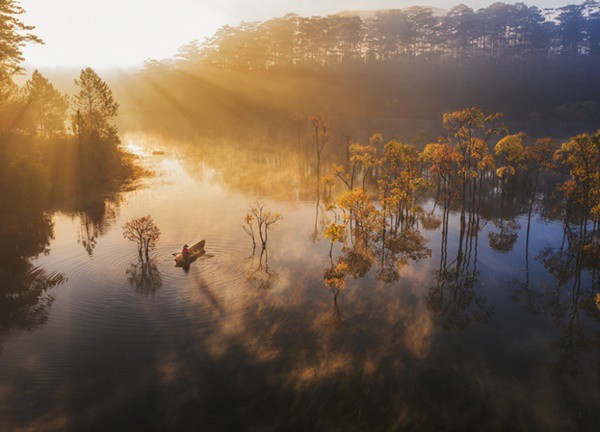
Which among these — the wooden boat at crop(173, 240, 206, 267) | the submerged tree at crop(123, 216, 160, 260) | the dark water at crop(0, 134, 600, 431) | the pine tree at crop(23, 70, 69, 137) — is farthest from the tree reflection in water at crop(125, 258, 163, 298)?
the pine tree at crop(23, 70, 69, 137)

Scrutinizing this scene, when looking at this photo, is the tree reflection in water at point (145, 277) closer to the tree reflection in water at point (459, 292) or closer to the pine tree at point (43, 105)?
the tree reflection in water at point (459, 292)

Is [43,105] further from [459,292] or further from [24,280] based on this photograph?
[459,292]

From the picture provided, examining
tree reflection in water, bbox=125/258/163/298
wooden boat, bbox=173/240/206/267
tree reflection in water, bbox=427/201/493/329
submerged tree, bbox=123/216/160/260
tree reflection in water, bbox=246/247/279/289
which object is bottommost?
tree reflection in water, bbox=427/201/493/329

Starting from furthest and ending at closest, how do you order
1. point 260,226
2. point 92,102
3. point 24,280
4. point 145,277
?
point 92,102
point 260,226
point 145,277
point 24,280

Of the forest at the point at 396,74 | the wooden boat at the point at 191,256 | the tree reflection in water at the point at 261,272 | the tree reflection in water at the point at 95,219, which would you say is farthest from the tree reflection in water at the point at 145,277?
the forest at the point at 396,74

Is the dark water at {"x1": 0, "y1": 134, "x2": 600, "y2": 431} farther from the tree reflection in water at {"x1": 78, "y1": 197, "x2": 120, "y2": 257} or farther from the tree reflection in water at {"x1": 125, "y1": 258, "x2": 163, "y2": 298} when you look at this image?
the tree reflection in water at {"x1": 78, "y1": 197, "x2": 120, "y2": 257}

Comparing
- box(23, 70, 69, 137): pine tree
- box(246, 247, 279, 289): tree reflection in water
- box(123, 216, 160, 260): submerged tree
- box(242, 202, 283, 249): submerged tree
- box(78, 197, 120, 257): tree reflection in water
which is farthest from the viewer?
box(23, 70, 69, 137): pine tree

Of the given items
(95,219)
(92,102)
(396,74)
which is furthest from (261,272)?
(396,74)
